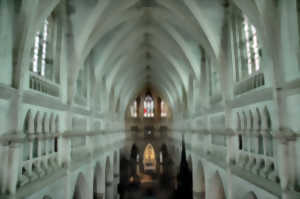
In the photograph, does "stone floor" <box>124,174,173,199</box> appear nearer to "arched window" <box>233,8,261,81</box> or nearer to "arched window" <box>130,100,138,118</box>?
"arched window" <box>130,100,138,118</box>

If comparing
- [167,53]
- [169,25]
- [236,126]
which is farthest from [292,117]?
[167,53]

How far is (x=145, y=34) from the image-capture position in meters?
25.7

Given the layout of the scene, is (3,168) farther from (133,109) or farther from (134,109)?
(134,109)

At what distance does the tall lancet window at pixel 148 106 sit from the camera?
161 feet

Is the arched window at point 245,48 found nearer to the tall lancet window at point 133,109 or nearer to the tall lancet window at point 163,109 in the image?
the tall lancet window at point 163,109

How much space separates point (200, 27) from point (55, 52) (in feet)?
31.1

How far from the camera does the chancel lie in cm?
878

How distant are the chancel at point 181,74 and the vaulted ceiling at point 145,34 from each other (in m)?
0.09

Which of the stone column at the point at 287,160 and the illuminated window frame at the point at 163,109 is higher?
the illuminated window frame at the point at 163,109

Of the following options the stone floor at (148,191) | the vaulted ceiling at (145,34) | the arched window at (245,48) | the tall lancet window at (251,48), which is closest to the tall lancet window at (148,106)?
the stone floor at (148,191)

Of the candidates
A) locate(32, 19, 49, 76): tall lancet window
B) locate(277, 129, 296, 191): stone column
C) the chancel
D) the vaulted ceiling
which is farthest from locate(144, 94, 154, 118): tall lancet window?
locate(277, 129, 296, 191): stone column

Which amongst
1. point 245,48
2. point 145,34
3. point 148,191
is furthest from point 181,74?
point 148,191

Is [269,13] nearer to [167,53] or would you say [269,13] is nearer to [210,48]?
[210,48]

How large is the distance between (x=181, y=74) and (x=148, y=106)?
2383cm
